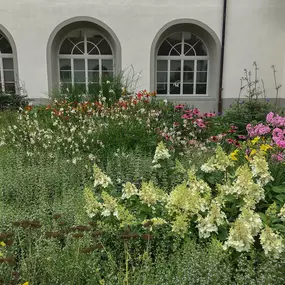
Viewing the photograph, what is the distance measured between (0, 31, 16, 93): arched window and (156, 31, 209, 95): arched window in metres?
4.48

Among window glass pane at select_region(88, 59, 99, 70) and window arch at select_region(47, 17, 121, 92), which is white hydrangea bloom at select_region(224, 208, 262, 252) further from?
window glass pane at select_region(88, 59, 99, 70)

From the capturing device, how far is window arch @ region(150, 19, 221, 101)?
9.92 meters

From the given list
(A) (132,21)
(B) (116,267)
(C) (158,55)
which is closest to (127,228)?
(B) (116,267)

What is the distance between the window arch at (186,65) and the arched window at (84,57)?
161 centimetres

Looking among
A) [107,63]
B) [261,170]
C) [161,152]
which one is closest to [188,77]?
[107,63]

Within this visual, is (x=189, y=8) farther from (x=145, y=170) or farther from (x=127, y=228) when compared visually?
(x=127, y=228)

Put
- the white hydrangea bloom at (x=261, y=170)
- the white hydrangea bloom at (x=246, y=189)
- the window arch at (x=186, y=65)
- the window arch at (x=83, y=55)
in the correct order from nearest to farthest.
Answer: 1. the white hydrangea bloom at (x=246, y=189)
2. the white hydrangea bloom at (x=261, y=170)
3. the window arch at (x=83, y=55)
4. the window arch at (x=186, y=65)

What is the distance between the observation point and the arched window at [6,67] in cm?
972

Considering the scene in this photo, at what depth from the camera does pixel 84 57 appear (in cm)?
Answer: 998

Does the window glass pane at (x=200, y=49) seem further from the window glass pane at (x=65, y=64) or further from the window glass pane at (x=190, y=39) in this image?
the window glass pane at (x=65, y=64)

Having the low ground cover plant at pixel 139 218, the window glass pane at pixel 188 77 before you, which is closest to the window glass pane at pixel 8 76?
the window glass pane at pixel 188 77

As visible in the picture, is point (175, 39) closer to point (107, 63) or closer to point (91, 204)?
point (107, 63)

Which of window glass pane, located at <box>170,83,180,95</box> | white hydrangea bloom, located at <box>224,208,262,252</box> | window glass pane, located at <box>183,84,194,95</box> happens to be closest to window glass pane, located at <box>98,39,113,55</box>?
window glass pane, located at <box>170,83,180,95</box>

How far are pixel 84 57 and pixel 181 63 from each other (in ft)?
10.1
